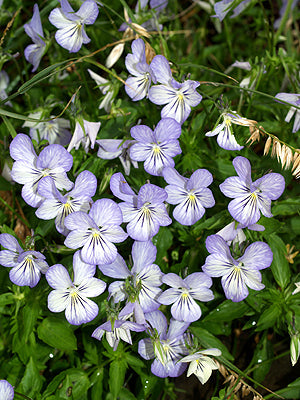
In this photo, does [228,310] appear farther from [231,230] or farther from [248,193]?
[248,193]

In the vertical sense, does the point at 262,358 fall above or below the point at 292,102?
below

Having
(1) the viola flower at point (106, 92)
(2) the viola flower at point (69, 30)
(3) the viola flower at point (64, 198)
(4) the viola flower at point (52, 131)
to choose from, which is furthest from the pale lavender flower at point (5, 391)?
(2) the viola flower at point (69, 30)

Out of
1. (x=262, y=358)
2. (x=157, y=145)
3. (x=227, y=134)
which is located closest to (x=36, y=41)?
(x=157, y=145)

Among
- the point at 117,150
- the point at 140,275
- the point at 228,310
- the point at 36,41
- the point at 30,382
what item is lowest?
the point at 30,382

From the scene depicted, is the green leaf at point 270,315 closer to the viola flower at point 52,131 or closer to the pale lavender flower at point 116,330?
the pale lavender flower at point 116,330

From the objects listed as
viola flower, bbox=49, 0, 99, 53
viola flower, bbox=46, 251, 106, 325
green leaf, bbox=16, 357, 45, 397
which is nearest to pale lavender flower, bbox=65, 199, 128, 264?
viola flower, bbox=46, 251, 106, 325

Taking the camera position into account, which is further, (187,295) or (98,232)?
(187,295)

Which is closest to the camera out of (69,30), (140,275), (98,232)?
(98,232)
